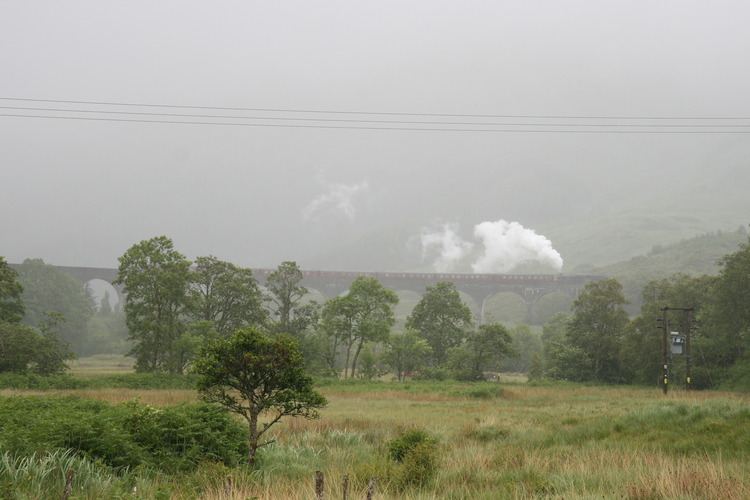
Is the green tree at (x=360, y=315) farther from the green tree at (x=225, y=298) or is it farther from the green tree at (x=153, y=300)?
the green tree at (x=153, y=300)

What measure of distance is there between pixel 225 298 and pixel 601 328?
1406 inches

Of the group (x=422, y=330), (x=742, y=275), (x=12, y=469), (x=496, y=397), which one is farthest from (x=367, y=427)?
(x=422, y=330)

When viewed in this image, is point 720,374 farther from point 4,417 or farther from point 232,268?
point 4,417

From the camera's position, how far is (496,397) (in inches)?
1341

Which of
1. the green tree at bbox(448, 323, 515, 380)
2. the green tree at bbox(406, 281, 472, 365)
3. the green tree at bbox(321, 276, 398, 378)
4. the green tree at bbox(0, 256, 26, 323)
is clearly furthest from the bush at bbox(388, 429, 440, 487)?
the green tree at bbox(406, 281, 472, 365)

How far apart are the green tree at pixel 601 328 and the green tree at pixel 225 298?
99.2 feet

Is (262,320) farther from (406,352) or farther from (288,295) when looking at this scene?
(406,352)

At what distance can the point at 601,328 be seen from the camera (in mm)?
49500

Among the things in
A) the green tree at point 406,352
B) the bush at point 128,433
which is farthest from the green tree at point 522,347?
the bush at point 128,433

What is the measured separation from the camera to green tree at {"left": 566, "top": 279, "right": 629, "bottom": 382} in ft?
157

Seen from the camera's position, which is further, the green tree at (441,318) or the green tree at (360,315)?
the green tree at (441,318)

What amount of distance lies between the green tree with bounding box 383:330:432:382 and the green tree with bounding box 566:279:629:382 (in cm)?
1465

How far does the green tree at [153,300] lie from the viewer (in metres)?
37.8

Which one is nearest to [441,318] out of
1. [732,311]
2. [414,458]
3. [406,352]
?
[406,352]
